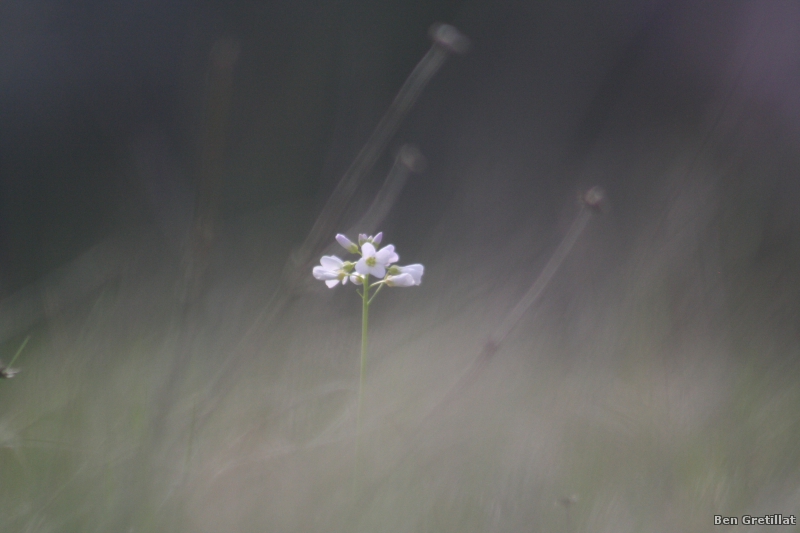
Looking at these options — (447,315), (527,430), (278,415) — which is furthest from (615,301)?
(278,415)

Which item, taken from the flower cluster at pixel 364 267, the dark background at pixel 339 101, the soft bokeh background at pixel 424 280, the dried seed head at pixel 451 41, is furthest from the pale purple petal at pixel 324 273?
the dark background at pixel 339 101

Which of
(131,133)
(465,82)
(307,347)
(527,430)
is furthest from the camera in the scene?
(465,82)

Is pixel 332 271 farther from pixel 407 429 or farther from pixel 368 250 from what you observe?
pixel 407 429

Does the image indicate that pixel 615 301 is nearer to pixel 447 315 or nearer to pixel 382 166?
pixel 447 315

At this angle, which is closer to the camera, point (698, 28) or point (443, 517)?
point (443, 517)

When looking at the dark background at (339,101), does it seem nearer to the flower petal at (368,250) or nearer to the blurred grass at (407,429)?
the blurred grass at (407,429)

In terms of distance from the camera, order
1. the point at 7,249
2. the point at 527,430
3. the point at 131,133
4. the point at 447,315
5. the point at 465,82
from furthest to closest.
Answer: the point at 465,82
the point at 131,133
the point at 7,249
the point at 447,315
the point at 527,430
